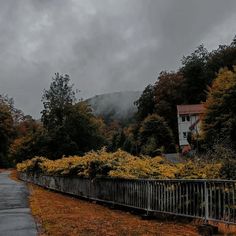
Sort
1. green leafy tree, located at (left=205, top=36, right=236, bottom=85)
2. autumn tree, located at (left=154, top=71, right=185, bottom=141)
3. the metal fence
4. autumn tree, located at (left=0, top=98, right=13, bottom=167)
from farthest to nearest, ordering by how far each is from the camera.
Answer: green leafy tree, located at (left=205, top=36, right=236, bottom=85), autumn tree, located at (left=0, top=98, right=13, bottom=167), autumn tree, located at (left=154, top=71, right=185, bottom=141), the metal fence

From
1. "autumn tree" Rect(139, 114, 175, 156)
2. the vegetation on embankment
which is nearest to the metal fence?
the vegetation on embankment

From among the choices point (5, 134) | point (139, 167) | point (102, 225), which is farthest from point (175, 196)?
point (5, 134)

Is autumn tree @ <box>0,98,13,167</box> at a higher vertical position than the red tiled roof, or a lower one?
lower

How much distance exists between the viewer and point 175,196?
1167 centimetres

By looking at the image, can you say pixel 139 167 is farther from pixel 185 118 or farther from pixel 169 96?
pixel 169 96

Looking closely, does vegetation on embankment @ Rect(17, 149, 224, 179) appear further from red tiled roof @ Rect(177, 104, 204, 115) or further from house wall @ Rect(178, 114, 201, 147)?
house wall @ Rect(178, 114, 201, 147)

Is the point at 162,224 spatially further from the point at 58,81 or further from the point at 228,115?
the point at 58,81

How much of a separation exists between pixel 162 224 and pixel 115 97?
164576 mm

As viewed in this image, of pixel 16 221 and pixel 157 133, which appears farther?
pixel 157 133

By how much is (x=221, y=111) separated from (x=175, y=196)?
127 ft

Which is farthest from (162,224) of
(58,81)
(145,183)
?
(58,81)

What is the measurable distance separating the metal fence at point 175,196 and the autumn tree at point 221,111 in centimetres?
3065

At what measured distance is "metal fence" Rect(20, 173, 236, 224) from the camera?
9781mm

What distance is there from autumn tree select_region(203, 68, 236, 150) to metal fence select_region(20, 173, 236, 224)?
30.6 m
